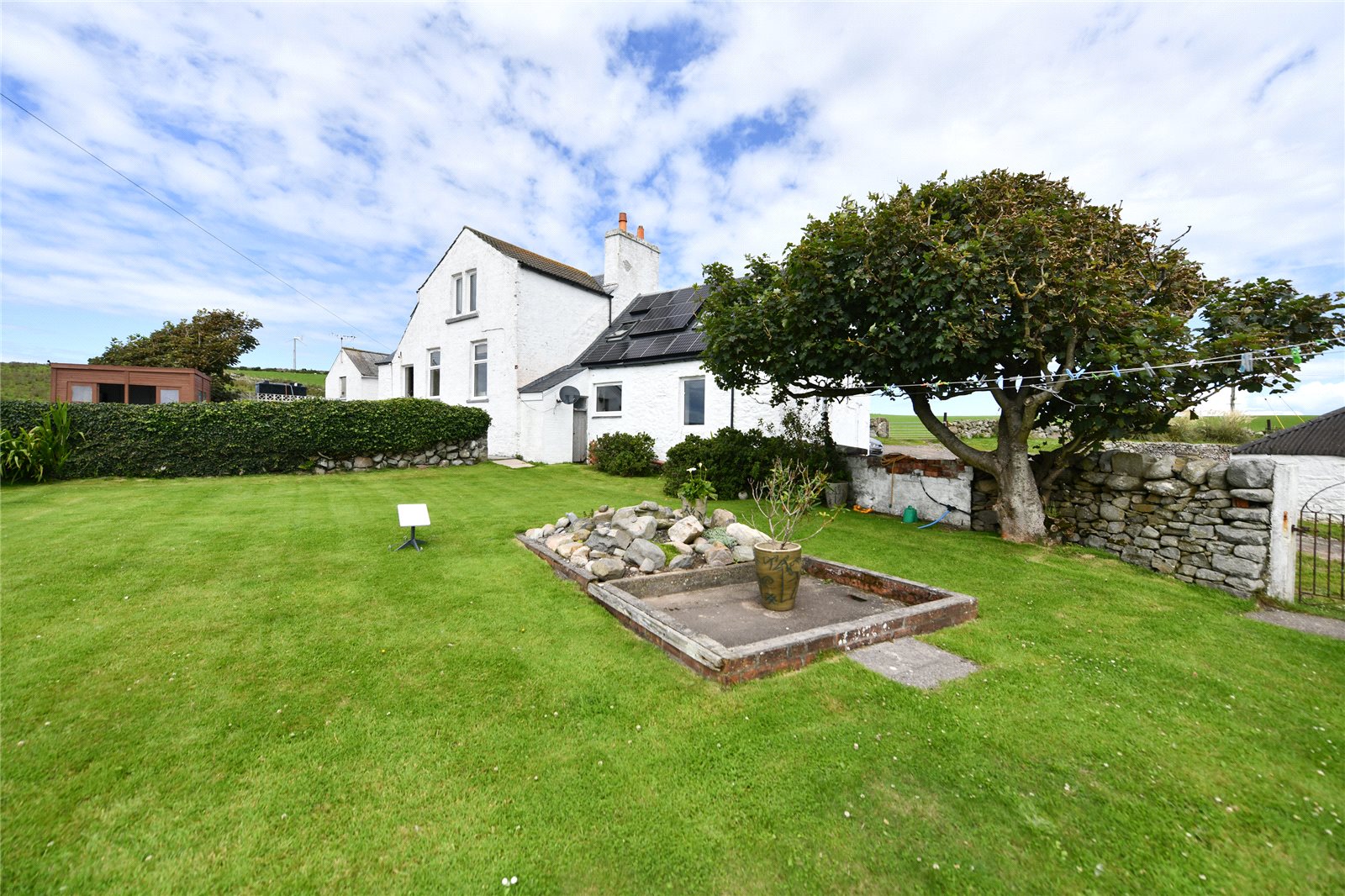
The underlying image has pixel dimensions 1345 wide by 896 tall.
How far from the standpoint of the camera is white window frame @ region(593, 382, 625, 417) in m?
19.0

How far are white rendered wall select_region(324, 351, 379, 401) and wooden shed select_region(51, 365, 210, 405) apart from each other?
5.94m

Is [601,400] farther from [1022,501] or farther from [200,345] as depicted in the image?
[200,345]

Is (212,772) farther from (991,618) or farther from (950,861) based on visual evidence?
(991,618)

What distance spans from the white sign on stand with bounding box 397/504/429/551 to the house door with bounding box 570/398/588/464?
1220cm

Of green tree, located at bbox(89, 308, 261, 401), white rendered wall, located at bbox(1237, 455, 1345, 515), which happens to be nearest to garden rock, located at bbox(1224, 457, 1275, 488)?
white rendered wall, located at bbox(1237, 455, 1345, 515)

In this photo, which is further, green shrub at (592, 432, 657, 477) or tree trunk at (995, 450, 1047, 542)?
green shrub at (592, 432, 657, 477)

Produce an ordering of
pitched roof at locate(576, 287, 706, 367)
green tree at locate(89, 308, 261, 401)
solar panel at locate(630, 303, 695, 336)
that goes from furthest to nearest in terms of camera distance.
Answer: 1. green tree at locate(89, 308, 261, 401)
2. solar panel at locate(630, 303, 695, 336)
3. pitched roof at locate(576, 287, 706, 367)

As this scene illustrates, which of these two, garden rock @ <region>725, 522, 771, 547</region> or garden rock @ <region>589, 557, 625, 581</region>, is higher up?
garden rock @ <region>725, 522, 771, 547</region>

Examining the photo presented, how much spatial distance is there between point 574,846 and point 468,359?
21115 millimetres

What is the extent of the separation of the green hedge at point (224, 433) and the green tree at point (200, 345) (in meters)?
21.8

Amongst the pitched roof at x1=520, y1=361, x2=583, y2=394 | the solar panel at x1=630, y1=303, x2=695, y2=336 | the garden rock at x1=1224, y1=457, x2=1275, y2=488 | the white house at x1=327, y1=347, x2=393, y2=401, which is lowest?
the garden rock at x1=1224, y1=457, x2=1275, y2=488

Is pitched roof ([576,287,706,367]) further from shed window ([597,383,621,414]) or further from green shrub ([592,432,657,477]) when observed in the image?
green shrub ([592,432,657,477])

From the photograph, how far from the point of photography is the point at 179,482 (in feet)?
43.7

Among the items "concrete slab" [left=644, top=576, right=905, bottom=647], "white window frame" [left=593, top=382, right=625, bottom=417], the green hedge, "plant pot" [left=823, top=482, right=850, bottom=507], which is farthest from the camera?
"white window frame" [left=593, top=382, right=625, bottom=417]
